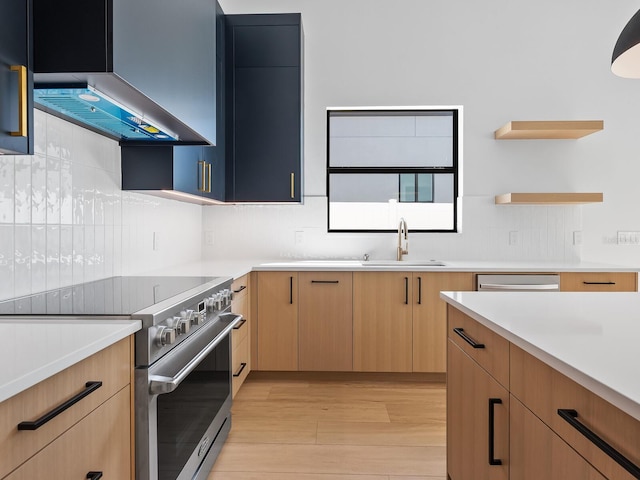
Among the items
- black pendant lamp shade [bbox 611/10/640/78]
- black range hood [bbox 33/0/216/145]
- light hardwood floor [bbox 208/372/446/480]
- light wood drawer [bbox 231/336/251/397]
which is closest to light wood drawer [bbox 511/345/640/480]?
black pendant lamp shade [bbox 611/10/640/78]

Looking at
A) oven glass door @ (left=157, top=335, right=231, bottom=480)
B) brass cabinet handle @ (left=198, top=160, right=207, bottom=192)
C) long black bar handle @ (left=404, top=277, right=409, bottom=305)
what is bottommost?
oven glass door @ (left=157, top=335, right=231, bottom=480)

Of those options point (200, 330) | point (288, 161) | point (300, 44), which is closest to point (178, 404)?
point (200, 330)

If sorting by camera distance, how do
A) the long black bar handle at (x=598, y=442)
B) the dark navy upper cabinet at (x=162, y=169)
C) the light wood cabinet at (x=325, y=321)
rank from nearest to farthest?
the long black bar handle at (x=598, y=442), the dark navy upper cabinet at (x=162, y=169), the light wood cabinet at (x=325, y=321)

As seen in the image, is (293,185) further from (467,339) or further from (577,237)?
(577,237)

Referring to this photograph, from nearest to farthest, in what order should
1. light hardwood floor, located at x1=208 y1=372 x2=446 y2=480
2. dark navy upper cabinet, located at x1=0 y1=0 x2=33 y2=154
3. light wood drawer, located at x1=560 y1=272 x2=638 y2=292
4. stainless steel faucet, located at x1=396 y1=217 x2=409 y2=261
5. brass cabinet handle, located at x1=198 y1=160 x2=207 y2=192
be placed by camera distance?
dark navy upper cabinet, located at x1=0 y1=0 x2=33 y2=154 < light hardwood floor, located at x1=208 y1=372 x2=446 y2=480 < brass cabinet handle, located at x1=198 y1=160 x2=207 y2=192 < light wood drawer, located at x1=560 y1=272 x2=638 y2=292 < stainless steel faucet, located at x1=396 y1=217 x2=409 y2=261

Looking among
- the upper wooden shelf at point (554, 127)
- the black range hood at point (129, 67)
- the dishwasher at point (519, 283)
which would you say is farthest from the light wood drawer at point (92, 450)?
the upper wooden shelf at point (554, 127)

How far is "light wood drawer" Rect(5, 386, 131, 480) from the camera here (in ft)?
3.03

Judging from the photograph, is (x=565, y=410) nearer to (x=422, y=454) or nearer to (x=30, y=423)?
(x=30, y=423)

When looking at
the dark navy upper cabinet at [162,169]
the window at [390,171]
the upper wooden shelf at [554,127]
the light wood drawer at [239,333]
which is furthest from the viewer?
the window at [390,171]

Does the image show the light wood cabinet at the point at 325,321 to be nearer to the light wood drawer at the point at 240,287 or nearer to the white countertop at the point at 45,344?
the light wood drawer at the point at 240,287

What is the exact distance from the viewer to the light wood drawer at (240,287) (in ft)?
9.05

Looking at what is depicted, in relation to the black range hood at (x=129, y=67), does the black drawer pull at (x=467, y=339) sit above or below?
below

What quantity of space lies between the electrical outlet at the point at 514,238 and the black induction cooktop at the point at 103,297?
252 centimetres

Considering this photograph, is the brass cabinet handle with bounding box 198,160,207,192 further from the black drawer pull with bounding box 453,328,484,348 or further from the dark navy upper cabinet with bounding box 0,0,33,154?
the black drawer pull with bounding box 453,328,484,348
